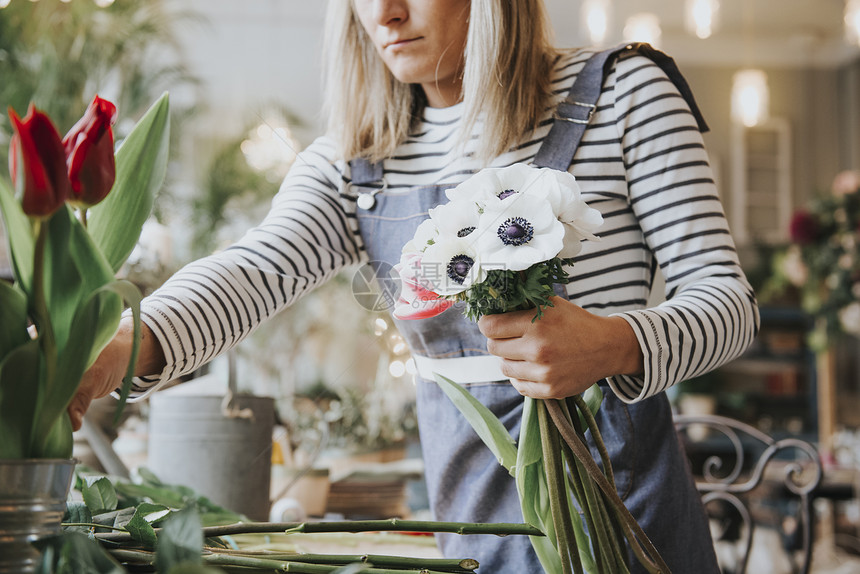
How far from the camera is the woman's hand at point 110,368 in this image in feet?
1.72

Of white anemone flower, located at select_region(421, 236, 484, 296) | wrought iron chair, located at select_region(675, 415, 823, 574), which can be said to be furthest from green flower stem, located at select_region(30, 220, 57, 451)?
wrought iron chair, located at select_region(675, 415, 823, 574)

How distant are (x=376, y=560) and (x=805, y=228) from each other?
3.63 m

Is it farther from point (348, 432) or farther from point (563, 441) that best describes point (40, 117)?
point (348, 432)

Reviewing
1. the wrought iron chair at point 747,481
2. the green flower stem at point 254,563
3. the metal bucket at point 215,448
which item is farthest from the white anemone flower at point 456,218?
the wrought iron chair at point 747,481

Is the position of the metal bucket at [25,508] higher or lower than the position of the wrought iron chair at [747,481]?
higher

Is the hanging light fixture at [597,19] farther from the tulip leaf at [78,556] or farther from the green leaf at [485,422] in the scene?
the tulip leaf at [78,556]

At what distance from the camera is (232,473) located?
0.95 meters

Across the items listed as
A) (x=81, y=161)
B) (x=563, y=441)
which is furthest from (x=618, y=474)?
(x=81, y=161)

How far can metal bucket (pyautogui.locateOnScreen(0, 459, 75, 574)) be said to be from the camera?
1.33 feet

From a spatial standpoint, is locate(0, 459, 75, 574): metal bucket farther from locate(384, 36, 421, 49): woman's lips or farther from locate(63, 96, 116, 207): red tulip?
locate(384, 36, 421, 49): woman's lips

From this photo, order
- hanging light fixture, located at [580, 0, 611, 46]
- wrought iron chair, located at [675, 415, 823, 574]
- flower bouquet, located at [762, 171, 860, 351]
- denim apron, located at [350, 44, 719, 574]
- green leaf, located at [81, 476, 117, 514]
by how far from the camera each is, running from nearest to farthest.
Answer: green leaf, located at [81, 476, 117, 514]
denim apron, located at [350, 44, 719, 574]
wrought iron chair, located at [675, 415, 823, 574]
flower bouquet, located at [762, 171, 860, 351]
hanging light fixture, located at [580, 0, 611, 46]

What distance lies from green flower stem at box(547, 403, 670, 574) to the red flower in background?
3490mm

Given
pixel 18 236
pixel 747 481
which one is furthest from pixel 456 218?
pixel 747 481

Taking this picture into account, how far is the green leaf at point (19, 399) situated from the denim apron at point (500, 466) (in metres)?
0.33
